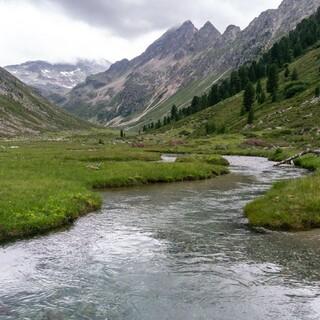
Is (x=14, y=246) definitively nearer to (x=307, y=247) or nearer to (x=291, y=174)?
(x=307, y=247)

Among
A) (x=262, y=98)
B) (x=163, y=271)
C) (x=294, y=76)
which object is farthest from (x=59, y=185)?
(x=294, y=76)

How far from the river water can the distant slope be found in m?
67.2

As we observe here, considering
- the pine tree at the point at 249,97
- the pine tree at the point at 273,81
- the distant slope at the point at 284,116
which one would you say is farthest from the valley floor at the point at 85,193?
the pine tree at the point at 273,81

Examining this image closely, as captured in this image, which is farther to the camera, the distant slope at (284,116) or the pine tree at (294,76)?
the pine tree at (294,76)

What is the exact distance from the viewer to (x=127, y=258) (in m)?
23.2

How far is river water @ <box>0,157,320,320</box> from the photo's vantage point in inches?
676

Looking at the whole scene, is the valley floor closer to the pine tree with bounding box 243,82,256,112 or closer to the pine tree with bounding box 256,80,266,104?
the pine tree with bounding box 243,82,256,112

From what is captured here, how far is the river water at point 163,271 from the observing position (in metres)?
17.2

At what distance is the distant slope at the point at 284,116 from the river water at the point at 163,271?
67.2 metres

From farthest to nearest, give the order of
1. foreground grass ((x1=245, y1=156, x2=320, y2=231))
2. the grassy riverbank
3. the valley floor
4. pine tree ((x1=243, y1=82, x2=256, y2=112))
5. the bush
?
pine tree ((x1=243, y1=82, x2=256, y2=112)) < the bush < foreground grass ((x1=245, y1=156, x2=320, y2=231)) < the valley floor < the grassy riverbank

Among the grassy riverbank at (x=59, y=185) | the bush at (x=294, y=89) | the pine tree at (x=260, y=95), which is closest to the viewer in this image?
the grassy riverbank at (x=59, y=185)

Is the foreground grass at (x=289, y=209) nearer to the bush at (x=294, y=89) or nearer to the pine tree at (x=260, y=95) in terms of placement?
the bush at (x=294, y=89)

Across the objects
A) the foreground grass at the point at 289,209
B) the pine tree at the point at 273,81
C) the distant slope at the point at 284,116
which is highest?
the pine tree at the point at 273,81

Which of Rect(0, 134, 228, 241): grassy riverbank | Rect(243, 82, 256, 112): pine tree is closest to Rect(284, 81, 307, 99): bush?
Rect(243, 82, 256, 112): pine tree
